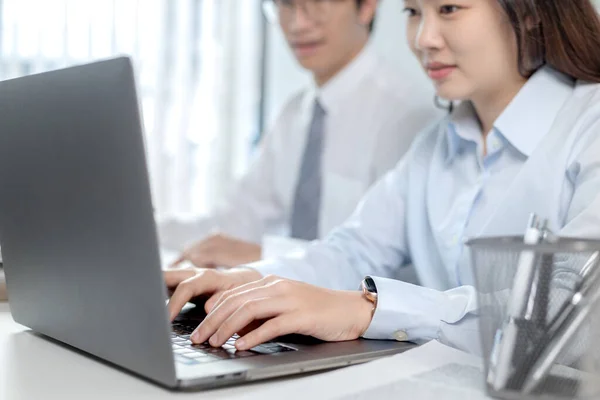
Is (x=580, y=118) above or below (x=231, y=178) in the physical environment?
above

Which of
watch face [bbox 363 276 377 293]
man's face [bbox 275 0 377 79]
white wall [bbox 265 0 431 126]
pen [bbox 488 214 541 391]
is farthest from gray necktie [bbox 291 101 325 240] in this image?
pen [bbox 488 214 541 391]

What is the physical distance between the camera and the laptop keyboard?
2.24 feet

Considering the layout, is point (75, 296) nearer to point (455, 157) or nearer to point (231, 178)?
point (455, 157)

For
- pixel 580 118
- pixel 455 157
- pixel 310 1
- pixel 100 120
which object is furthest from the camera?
pixel 310 1

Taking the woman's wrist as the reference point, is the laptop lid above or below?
above

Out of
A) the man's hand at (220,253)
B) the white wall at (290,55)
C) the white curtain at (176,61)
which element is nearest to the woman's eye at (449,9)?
the man's hand at (220,253)

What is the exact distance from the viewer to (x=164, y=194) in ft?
9.94

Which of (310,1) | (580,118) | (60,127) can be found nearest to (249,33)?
(310,1)

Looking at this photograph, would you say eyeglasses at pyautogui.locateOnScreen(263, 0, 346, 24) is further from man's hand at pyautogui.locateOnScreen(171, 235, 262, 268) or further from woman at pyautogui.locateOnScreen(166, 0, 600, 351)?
woman at pyautogui.locateOnScreen(166, 0, 600, 351)

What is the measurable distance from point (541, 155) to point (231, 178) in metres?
2.21

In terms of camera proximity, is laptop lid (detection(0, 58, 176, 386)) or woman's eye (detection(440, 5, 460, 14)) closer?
laptop lid (detection(0, 58, 176, 386))

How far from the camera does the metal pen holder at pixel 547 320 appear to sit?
1.90 ft

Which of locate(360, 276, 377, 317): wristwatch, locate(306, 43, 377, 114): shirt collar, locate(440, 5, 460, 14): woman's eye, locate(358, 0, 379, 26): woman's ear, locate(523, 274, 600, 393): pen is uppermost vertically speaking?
locate(358, 0, 379, 26): woman's ear

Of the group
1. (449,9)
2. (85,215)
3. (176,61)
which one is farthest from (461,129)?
(176,61)
